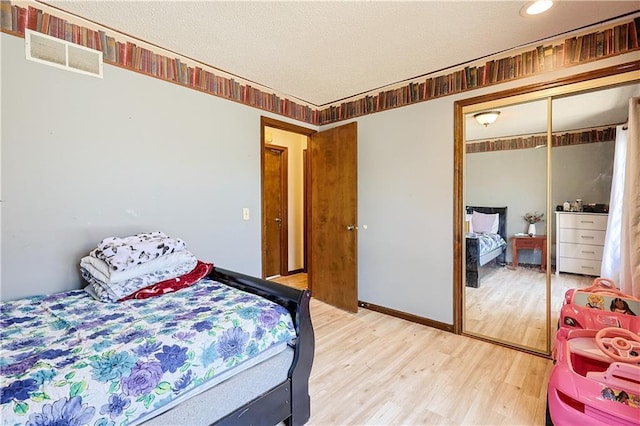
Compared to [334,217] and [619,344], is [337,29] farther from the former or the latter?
[619,344]

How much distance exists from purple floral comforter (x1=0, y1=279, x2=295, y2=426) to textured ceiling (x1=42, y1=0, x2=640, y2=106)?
178cm

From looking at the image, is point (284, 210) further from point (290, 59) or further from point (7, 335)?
point (7, 335)

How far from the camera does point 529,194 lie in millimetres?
2486

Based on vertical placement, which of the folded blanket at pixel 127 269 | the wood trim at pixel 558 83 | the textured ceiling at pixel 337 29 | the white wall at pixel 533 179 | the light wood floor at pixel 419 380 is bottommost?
the light wood floor at pixel 419 380

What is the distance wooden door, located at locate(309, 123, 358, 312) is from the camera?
3232 mm

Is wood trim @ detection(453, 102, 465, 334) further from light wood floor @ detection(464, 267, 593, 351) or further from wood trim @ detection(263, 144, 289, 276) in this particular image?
wood trim @ detection(263, 144, 289, 276)

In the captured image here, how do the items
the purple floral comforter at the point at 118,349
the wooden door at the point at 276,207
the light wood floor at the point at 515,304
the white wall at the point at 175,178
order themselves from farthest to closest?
the wooden door at the point at 276,207, the light wood floor at the point at 515,304, the white wall at the point at 175,178, the purple floral comforter at the point at 118,349

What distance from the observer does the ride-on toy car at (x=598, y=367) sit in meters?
1.24

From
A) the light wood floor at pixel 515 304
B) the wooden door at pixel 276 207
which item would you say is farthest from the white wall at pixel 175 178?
the wooden door at pixel 276 207

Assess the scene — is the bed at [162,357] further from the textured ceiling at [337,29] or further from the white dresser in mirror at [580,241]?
the white dresser in mirror at [580,241]

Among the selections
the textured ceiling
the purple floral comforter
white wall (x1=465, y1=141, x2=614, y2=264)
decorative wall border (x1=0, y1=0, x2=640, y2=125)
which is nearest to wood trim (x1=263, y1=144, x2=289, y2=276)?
decorative wall border (x1=0, y1=0, x2=640, y2=125)

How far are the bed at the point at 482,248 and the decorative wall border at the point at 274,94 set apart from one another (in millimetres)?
1130

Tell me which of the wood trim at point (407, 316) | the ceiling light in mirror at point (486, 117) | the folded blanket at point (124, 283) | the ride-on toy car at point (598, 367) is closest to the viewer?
the ride-on toy car at point (598, 367)

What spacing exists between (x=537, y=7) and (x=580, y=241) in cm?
177
